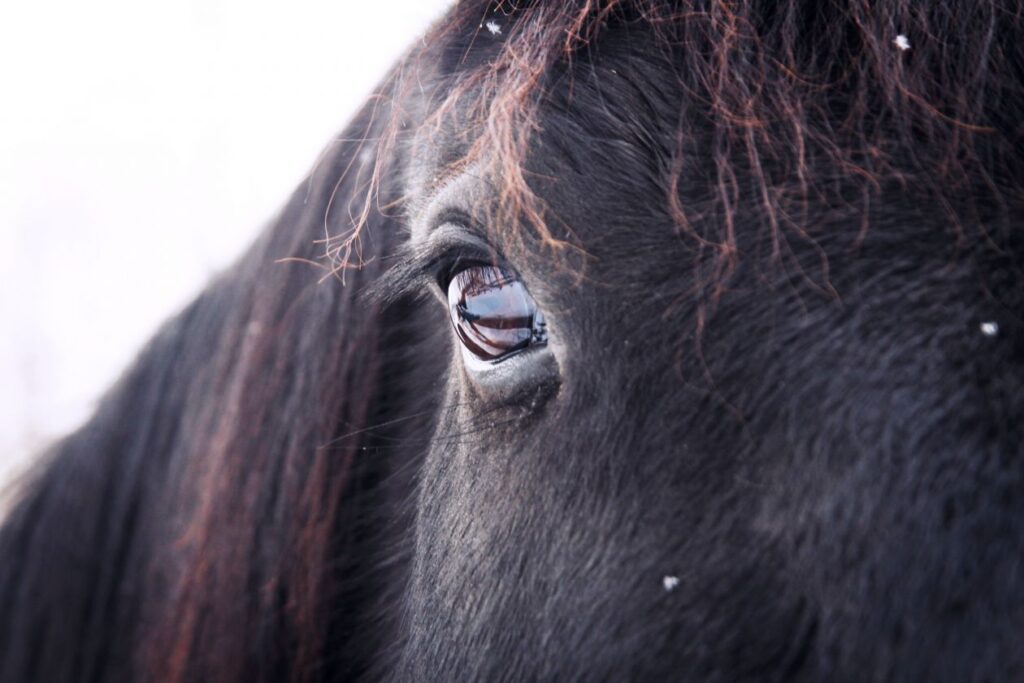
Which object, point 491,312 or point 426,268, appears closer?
point 491,312

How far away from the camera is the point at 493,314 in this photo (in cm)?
126

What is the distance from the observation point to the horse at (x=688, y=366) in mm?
861

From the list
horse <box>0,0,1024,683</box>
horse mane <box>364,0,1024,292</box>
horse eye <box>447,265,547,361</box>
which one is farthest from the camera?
horse eye <box>447,265,547,361</box>

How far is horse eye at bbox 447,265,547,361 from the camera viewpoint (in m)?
1.22

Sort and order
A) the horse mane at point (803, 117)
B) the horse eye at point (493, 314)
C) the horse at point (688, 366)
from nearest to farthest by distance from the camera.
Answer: the horse at point (688, 366) → the horse mane at point (803, 117) → the horse eye at point (493, 314)

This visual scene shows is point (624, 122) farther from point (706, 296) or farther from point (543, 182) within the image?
Result: point (706, 296)

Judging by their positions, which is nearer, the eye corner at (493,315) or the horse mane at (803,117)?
the horse mane at (803,117)

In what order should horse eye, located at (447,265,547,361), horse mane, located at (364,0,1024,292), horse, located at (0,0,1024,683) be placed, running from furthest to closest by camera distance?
horse eye, located at (447,265,547,361)
horse mane, located at (364,0,1024,292)
horse, located at (0,0,1024,683)

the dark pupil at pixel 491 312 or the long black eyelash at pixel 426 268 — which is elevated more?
the long black eyelash at pixel 426 268

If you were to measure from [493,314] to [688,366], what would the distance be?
0.33 m

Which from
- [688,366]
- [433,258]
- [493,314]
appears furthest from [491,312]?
[688,366]

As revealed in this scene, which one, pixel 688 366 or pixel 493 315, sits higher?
pixel 493 315

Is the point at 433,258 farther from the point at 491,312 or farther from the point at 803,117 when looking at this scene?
the point at 803,117

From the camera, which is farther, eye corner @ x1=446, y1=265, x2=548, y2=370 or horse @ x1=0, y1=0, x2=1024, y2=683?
eye corner @ x1=446, y1=265, x2=548, y2=370
